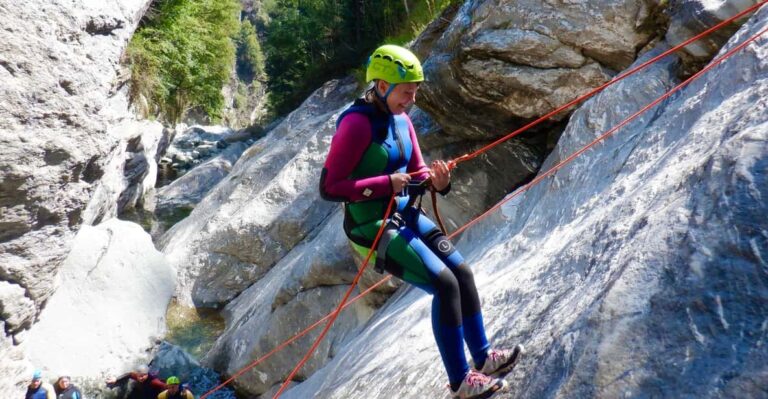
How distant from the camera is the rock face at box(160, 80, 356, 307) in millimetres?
13961

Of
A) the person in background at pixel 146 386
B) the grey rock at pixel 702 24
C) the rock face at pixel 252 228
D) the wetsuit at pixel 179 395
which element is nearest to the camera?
the grey rock at pixel 702 24

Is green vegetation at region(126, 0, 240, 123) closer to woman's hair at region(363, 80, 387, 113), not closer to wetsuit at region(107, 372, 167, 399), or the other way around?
wetsuit at region(107, 372, 167, 399)

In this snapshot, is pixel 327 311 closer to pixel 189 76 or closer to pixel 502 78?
pixel 502 78

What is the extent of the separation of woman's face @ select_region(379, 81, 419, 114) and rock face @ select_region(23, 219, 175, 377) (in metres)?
8.96

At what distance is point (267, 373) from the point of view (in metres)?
10.3

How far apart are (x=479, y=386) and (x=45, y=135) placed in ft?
20.5

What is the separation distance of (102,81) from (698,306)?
25.0 feet

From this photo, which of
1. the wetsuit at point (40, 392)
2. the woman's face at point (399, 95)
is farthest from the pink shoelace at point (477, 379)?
the wetsuit at point (40, 392)

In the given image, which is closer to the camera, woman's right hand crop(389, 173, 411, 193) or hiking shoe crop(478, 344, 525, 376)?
hiking shoe crop(478, 344, 525, 376)

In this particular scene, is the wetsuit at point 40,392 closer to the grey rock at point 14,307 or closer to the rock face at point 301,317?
the grey rock at point 14,307

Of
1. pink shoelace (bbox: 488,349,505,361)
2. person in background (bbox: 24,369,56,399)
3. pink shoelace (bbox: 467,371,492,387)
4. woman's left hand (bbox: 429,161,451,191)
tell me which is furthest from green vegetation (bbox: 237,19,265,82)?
pink shoelace (bbox: 467,371,492,387)

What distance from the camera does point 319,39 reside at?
31781mm

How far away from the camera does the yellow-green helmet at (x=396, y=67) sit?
12.0 feet

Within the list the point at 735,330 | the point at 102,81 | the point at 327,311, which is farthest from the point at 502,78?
the point at 735,330
